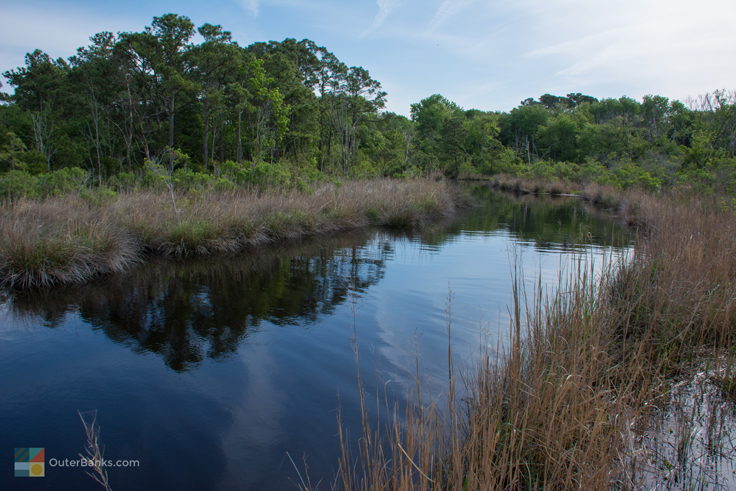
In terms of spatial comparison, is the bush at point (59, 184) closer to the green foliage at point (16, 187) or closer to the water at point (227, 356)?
the green foliage at point (16, 187)

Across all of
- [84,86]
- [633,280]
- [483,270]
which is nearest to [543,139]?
[84,86]

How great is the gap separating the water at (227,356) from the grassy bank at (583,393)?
1.33 feet

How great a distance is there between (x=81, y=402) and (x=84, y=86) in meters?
29.8

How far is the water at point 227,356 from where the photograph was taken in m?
3.29

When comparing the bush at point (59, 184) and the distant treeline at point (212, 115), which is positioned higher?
the distant treeline at point (212, 115)

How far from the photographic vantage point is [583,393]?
2.86 m

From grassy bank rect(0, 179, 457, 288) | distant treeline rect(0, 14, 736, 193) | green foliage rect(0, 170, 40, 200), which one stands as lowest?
grassy bank rect(0, 179, 457, 288)

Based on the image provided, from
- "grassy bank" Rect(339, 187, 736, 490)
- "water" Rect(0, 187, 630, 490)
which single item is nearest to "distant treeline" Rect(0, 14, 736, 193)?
"water" Rect(0, 187, 630, 490)

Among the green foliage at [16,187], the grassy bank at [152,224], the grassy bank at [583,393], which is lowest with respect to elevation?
the grassy bank at [583,393]

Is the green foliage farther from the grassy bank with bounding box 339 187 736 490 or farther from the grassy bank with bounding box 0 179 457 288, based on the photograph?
the grassy bank with bounding box 339 187 736 490

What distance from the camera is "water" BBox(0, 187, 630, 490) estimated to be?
329cm

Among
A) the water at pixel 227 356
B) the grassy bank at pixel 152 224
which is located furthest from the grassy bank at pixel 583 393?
the grassy bank at pixel 152 224

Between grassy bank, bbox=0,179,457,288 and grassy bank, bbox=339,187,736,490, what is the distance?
249 inches

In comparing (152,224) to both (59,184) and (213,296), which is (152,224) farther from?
(213,296)
